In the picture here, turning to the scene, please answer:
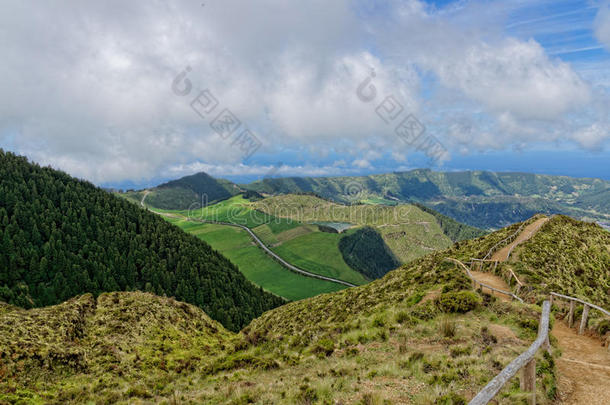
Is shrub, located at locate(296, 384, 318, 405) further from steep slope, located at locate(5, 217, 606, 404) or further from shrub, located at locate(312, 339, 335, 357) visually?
shrub, located at locate(312, 339, 335, 357)

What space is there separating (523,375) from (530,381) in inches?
8.8

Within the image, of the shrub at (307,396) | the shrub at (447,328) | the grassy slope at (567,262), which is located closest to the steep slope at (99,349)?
the shrub at (307,396)

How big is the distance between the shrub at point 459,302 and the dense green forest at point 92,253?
10254 centimetres

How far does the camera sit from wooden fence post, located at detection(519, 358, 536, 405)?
952 centimetres

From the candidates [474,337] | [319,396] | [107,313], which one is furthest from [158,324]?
[474,337]

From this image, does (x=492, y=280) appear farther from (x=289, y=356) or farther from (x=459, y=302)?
(x=289, y=356)

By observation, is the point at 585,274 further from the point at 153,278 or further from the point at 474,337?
the point at 153,278

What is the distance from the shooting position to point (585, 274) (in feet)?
139

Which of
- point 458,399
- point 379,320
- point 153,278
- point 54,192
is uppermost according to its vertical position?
point 54,192

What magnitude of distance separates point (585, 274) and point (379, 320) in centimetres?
3785

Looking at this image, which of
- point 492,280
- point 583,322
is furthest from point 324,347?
point 492,280

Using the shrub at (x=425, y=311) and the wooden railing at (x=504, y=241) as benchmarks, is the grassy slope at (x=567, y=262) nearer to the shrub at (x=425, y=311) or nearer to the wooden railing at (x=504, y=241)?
the wooden railing at (x=504, y=241)

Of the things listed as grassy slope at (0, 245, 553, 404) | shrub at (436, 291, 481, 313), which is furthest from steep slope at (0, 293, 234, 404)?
shrub at (436, 291, 481, 313)

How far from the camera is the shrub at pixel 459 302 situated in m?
24.4
